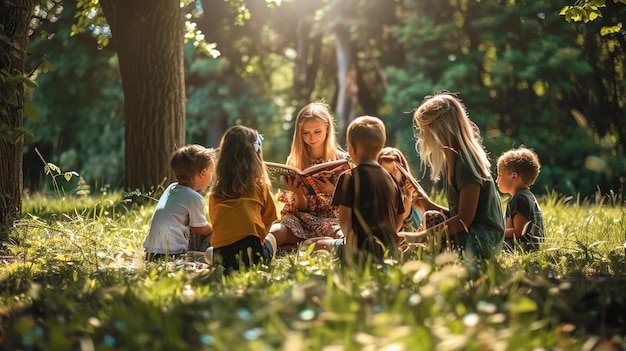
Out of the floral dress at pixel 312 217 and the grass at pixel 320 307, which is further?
the floral dress at pixel 312 217

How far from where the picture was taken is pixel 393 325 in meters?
2.39

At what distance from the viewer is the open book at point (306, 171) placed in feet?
16.7

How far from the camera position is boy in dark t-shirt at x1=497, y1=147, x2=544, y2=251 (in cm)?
546

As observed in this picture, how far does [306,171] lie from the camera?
204 inches

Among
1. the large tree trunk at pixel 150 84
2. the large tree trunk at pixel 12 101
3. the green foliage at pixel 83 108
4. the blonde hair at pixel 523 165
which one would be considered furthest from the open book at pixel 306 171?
the green foliage at pixel 83 108

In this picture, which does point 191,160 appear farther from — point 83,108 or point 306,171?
point 83,108

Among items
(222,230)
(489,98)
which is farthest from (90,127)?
(222,230)

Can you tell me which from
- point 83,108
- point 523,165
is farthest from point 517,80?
point 83,108

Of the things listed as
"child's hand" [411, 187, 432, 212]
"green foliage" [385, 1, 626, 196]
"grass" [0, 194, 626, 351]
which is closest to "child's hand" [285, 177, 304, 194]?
"child's hand" [411, 187, 432, 212]

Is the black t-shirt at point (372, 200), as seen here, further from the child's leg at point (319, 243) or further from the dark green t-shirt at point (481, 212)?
the child's leg at point (319, 243)

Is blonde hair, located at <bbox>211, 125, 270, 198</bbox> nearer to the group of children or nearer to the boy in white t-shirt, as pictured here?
the group of children

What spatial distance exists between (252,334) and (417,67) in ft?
46.9

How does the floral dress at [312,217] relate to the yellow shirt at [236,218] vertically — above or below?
below

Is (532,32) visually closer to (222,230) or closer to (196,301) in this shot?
(222,230)
